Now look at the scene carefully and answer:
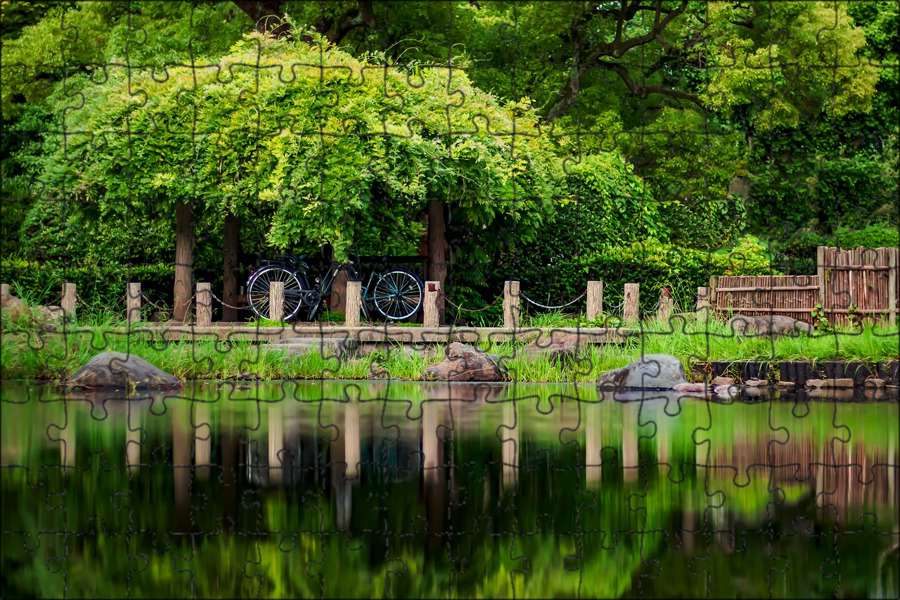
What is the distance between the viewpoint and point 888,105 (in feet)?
106

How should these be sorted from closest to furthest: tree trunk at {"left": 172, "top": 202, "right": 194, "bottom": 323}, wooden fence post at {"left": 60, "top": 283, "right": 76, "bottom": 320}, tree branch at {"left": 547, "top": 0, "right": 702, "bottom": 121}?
wooden fence post at {"left": 60, "top": 283, "right": 76, "bottom": 320} < tree trunk at {"left": 172, "top": 202, "right": 194, "bottom": 323} < tree branch at {"left": 547, "top": 0, "right": 702, "bottom": 121}

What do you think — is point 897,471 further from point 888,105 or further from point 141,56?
point 888,105

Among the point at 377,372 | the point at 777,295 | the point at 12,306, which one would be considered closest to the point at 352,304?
the point at 377,372

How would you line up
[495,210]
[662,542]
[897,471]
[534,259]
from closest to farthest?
[662,542], [897,471], [495,210], [534,259]

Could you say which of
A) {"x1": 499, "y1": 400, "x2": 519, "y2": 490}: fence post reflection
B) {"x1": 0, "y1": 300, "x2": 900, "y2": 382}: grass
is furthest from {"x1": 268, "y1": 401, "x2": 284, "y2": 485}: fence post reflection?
{"x1": 0, "y1": 300, "x2": 900, "y2": 382}: grass

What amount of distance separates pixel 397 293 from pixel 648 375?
7.09 meters

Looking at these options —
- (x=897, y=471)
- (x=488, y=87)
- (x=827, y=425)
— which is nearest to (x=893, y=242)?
(x=488, y=87)

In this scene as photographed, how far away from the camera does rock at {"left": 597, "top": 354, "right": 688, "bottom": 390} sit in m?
12.7

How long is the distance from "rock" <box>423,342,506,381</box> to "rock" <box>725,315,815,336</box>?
3.02 meters

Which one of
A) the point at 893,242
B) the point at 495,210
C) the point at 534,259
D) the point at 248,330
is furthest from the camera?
the point at 893,242

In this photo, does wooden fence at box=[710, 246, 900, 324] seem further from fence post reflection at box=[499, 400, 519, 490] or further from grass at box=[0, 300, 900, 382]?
fence post reflection at box=[499, 400, 519, 490]

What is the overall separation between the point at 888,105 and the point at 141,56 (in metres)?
21.4

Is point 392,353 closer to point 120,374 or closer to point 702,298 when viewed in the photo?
point 120,374

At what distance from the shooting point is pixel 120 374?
1162 centimetres
